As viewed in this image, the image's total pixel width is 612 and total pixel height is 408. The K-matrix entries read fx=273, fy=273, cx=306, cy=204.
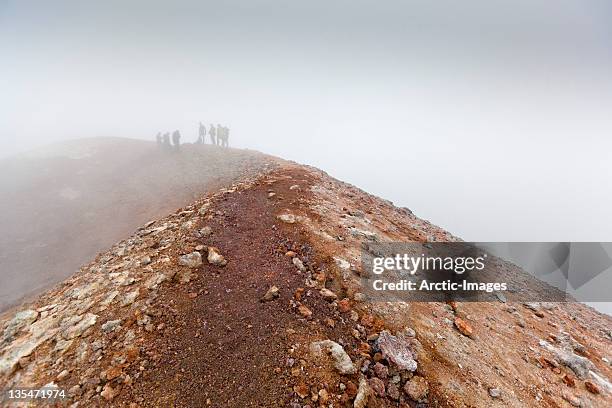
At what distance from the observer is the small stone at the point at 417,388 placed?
589 centimetres

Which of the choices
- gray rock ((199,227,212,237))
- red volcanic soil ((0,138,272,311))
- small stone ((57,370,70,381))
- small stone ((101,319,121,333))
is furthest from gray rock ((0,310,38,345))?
red volcanic soil ((0,138,272,311))

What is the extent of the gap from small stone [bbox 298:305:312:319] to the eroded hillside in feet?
0.09

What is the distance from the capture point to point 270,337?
6.63 meters

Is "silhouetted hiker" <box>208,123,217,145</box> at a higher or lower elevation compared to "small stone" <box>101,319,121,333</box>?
higher

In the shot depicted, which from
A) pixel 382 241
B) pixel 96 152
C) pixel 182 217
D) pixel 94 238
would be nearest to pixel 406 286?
pixel 382 241

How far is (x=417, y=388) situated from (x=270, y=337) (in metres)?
3.47

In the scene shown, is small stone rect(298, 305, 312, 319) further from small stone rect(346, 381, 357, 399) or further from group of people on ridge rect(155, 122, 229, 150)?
group of people on ridge rect(155, 122, 229, 150)

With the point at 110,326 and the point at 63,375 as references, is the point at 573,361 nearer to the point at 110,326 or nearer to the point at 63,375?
the point at 110,326

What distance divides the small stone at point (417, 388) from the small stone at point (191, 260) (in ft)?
21.5

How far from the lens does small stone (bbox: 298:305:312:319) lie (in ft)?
23.7

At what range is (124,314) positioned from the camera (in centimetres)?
722

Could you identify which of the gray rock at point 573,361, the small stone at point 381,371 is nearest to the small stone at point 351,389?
the small stone at point 381,371

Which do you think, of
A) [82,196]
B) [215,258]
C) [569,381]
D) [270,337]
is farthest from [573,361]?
[82,196]

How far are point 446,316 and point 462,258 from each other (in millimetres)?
5370
